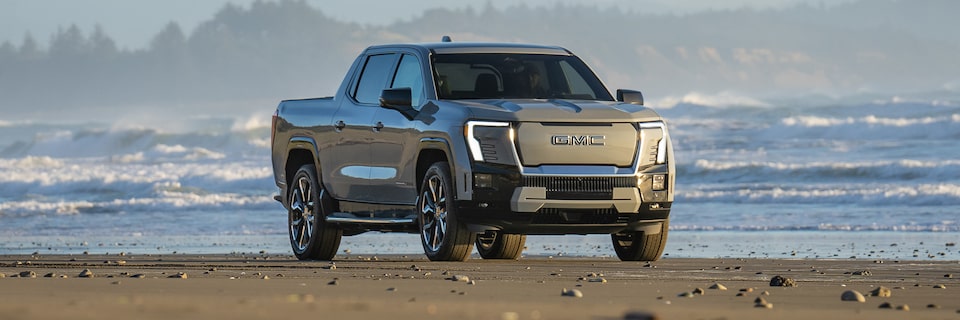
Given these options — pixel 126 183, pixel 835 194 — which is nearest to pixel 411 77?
pixel 835 194

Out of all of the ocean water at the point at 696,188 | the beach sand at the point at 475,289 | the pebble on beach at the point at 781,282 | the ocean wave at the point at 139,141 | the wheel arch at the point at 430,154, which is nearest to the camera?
the beach sand at the point at 475,289

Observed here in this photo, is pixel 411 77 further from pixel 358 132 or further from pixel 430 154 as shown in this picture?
pixel 430 154

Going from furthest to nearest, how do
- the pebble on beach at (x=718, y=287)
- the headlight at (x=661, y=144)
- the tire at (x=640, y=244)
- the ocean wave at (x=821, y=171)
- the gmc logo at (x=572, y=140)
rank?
the ocean wave at (x=821, y=171), the tire at (x=640, y=244), the headlight at (x=661, y=144), the gmc logo at (x=572, y=140), the pebble on beach at (x=718, y=287)

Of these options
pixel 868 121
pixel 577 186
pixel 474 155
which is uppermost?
pixel 868 121

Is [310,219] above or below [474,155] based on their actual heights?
below

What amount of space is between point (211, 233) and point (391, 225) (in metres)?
8.92

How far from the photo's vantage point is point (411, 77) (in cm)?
1216

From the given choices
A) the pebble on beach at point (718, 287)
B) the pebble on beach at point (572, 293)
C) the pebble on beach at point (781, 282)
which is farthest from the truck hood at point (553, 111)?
the pebble on beach at point (572, 293)

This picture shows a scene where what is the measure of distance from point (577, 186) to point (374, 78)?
7.19 feet

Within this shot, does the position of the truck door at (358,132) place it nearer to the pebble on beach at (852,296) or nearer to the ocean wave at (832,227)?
the pebble on beach at (852,296)

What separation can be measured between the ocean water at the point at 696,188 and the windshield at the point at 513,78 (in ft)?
8.50

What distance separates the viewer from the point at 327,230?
1266 centimetres

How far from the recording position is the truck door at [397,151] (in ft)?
38.4

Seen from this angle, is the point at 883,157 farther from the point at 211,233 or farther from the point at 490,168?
the point at 490,168
